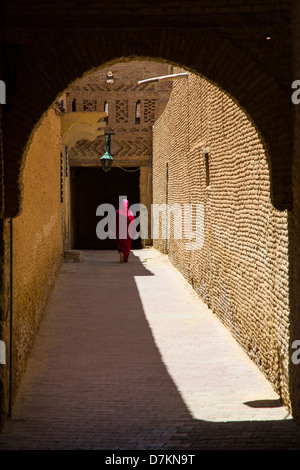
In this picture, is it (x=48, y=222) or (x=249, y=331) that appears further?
(x=48, y=222)

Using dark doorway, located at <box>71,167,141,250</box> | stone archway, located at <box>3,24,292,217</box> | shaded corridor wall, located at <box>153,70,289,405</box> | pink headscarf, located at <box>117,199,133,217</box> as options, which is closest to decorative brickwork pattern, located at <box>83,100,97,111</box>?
pink headscarf, located at <box>117,199,133,217</box>

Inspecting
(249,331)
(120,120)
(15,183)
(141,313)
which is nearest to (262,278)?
(249,331)

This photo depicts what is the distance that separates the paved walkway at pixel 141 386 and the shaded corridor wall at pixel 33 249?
0.30 m

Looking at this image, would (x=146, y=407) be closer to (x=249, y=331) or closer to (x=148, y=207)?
(x=249, y=331)

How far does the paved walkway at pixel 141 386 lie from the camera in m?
4.98

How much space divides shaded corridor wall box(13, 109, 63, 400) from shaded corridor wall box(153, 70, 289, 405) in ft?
7.60

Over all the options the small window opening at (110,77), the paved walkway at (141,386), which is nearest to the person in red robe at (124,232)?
the small window opening at (110,77)

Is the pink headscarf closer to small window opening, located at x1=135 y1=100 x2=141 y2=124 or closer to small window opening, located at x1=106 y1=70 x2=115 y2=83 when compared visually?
small window opening, located at x1=135 y1=100 x2=141 y2=124

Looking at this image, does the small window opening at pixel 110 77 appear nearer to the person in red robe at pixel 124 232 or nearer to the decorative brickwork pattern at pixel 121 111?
the decorative brickwork pattern at pixel 121 111

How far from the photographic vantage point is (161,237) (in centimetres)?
1862

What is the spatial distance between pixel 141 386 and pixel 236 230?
2.44 m

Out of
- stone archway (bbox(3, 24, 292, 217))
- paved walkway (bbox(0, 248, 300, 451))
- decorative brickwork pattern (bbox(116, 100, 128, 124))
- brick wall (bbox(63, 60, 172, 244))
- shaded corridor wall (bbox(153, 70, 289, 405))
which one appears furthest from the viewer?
decorative brickwork pattern (bbox(116, 100, 128, 124))

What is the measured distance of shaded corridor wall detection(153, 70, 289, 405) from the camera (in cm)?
605

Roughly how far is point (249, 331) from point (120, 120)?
1333 centimetres
